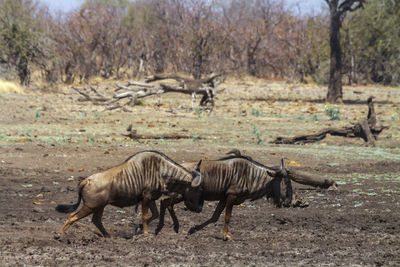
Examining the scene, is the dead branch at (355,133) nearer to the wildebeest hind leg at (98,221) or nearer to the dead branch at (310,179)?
the dead branch at (310,179)

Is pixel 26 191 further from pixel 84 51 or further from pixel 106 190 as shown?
pixel 84 51

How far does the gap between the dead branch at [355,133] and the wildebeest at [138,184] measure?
32.4ft

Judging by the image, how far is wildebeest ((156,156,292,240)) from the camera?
6902 mm

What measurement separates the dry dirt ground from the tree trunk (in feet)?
10.0

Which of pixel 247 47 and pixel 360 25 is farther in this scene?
pixel 247 47

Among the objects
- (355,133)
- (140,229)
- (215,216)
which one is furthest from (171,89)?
(215,216)

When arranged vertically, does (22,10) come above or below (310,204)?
above

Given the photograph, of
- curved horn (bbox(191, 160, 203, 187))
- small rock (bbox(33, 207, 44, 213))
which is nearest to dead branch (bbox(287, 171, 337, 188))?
curved horn (bbox(191, 160, 203, 187))

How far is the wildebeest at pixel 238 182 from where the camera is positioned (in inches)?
272

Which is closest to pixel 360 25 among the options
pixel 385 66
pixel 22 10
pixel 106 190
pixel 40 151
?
pixel 385 66

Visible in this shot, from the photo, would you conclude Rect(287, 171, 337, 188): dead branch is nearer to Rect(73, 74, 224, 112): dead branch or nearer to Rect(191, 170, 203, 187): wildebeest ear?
Rect(191, 170, 203, 187): wildebeest ear

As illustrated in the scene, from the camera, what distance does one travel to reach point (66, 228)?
6.86 metres

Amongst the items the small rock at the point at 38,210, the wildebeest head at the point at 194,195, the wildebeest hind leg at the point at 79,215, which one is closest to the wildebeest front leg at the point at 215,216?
the wildebeest head at the point at 194,195

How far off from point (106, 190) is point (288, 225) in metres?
2.55
